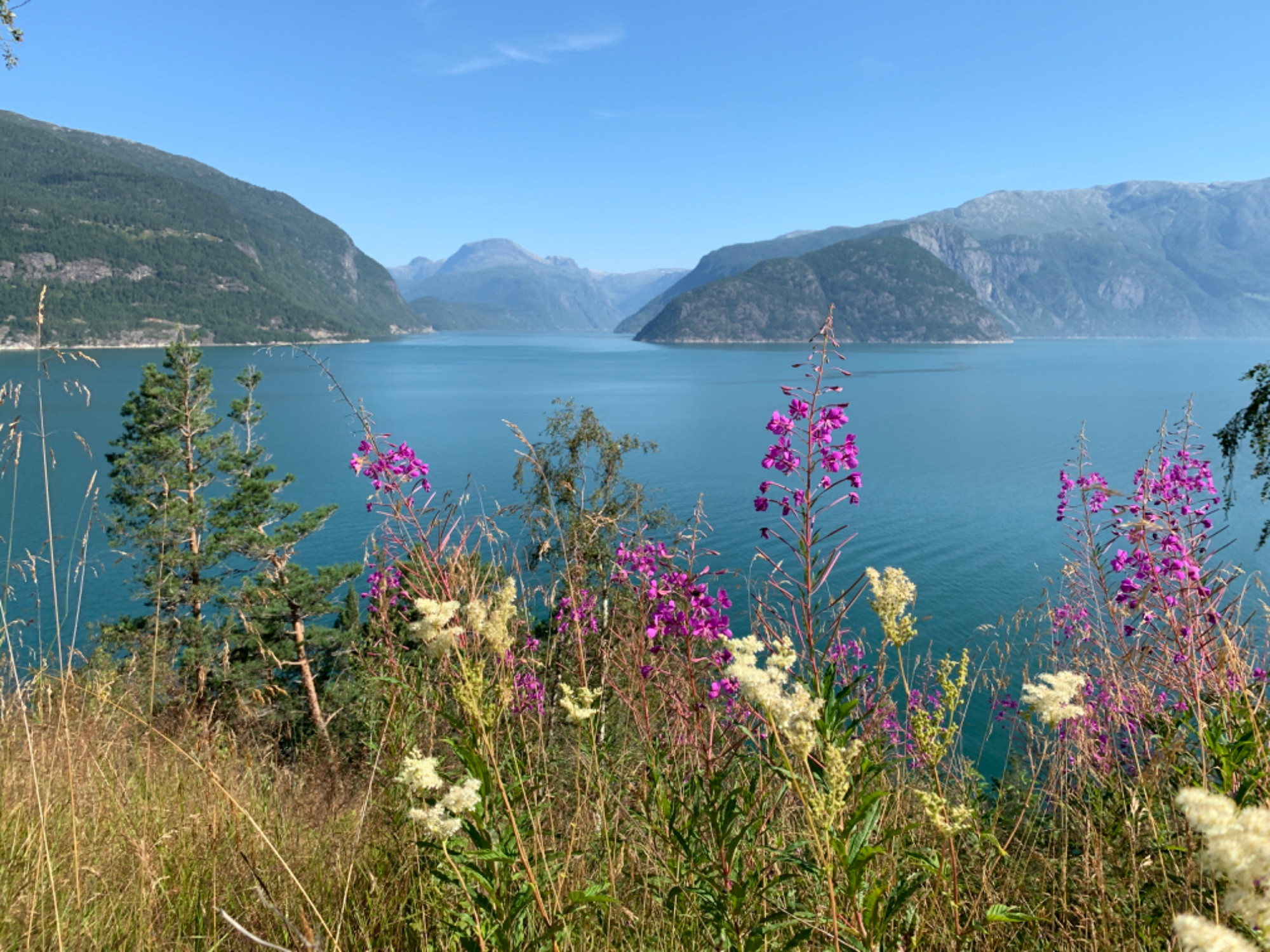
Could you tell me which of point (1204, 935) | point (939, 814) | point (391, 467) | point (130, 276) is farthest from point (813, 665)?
point (130, 276)

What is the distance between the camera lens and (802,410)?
2.31 m

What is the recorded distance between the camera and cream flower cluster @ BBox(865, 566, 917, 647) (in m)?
1.47

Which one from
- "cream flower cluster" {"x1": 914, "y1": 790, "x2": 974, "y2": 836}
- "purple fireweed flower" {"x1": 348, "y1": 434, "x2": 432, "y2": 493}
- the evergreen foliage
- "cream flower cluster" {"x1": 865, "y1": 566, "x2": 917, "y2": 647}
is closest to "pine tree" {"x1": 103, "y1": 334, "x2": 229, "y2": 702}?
the evergreen foliage

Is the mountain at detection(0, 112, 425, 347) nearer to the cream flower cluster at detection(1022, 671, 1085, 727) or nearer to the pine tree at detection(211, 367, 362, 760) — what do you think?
the pine tree at detection(211, 367, 362, 760)

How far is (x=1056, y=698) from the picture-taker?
59.2 inches

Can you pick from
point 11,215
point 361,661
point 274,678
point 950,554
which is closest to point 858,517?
point 950,554

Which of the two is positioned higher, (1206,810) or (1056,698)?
(1206,810)

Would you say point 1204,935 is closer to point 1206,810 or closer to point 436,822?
point 1206,810

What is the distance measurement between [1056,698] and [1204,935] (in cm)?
113

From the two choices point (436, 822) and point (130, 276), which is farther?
point (130, 276)

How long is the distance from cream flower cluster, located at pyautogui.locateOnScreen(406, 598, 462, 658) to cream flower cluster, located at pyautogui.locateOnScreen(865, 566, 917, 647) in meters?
0.87

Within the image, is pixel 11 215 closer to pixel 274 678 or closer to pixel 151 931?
pixel 274 678

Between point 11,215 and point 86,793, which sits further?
point 11,215

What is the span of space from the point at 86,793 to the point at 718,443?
48420 mm
